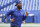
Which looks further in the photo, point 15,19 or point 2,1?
point 2,1

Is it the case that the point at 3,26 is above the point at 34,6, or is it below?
below

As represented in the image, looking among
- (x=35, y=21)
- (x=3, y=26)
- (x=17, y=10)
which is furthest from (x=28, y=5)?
(x=17, y=10)

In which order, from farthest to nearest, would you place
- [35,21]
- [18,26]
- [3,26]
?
[3,26], [35,21], [18,26]

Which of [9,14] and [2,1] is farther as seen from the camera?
[2,1]

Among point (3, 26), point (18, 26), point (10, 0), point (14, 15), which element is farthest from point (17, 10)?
point (3, 26)

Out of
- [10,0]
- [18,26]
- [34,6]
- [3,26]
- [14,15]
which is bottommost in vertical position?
[3,26]

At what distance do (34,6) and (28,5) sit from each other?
14 centimetres

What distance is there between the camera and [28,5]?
2221mm

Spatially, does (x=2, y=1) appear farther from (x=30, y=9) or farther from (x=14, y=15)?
(x=14, y=15)

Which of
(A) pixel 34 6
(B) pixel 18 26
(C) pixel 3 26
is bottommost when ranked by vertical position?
(C) pixel 3 26

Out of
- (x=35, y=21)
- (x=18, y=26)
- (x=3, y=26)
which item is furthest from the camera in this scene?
(x=3, y=26)

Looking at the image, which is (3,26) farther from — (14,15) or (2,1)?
(14,15)

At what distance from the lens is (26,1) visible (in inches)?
87.7

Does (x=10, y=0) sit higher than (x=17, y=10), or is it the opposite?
(x=10, y=0)
